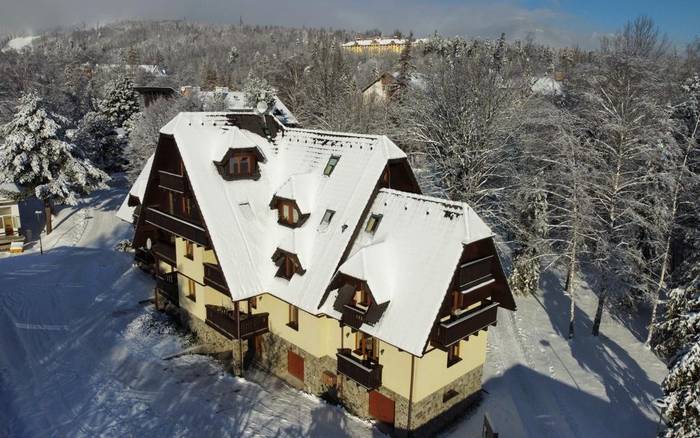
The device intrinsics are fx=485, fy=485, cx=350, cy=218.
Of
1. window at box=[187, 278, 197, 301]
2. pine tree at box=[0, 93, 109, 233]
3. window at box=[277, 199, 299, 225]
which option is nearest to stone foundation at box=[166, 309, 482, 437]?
window at box=[187, 278, 197, 301]

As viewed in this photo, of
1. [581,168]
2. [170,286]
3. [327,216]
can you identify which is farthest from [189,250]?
[581,168]

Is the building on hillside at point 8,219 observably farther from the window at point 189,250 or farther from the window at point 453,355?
the window at point 453,355

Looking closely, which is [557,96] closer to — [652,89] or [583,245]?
[652,89]

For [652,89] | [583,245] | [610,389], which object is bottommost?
[610,389]

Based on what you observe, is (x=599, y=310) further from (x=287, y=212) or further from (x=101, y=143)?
(x=101, y=143)

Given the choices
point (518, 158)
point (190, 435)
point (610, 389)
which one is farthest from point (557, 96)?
point (190, 435)

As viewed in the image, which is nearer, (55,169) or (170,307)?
(170,307)
